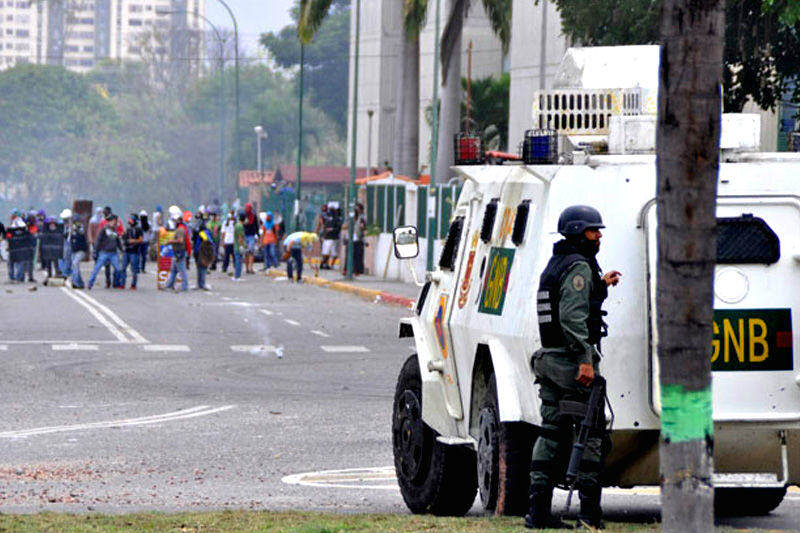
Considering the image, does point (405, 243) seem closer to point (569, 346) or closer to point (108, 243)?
point (569, 346)

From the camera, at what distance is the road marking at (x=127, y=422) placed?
588 inches

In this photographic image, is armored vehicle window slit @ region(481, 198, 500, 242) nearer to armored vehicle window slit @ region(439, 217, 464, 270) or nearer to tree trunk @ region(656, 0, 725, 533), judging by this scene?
armored vehicle window slit @ region(439, 217, 464, 270)

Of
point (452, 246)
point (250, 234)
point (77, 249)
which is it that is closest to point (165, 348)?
point (452, 246)

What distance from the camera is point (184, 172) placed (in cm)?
14775

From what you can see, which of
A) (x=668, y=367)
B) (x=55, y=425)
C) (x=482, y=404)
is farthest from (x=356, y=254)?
(x=668, y=367)

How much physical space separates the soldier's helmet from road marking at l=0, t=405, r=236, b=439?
7614 millimetres

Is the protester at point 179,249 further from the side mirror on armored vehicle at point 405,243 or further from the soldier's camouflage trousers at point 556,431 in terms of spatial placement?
the soldier's camouflage trousers at point 556,431

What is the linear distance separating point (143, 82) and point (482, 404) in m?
159

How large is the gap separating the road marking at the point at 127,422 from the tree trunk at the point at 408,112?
1143 inches

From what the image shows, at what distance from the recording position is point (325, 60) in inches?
5369

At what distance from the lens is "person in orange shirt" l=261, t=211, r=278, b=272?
51469mm

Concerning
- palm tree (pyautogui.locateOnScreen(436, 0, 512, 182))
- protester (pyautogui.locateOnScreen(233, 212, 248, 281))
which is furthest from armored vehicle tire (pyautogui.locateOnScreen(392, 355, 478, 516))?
protester (pyautogui.locateOnScreen(233, 212, 248, 281))

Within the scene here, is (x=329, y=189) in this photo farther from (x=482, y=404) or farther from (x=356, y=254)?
(x=482, y=404)

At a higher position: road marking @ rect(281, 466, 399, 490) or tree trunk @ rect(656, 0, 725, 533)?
tree trunk @ rect(656, 0, 725, 533)
